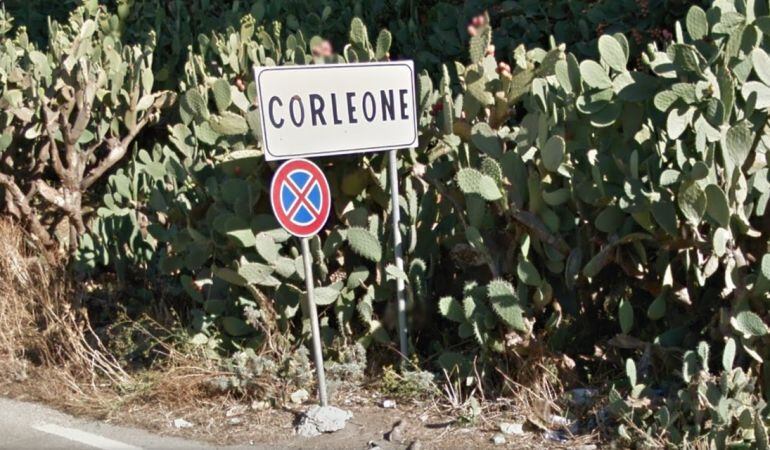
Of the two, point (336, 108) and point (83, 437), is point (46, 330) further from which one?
point (336, 108)

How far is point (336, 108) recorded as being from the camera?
7.25m

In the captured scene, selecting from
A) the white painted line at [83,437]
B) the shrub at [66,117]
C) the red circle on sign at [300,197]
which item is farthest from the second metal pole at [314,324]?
the shrub at [66,117]

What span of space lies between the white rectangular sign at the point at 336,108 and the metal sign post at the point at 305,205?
0.13 meters

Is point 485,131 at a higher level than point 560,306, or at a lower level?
higher

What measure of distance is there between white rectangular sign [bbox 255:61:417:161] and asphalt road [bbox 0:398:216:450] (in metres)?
1.85

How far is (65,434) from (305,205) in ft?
6.80

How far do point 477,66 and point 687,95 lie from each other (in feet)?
4.68

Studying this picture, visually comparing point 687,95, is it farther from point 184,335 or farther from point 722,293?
point 184,335

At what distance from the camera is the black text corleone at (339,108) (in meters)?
7.02

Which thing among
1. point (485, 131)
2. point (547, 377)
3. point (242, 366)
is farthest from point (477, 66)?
point (242, 366)

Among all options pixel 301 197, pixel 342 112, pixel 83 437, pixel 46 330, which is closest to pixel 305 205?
pixel 301 197

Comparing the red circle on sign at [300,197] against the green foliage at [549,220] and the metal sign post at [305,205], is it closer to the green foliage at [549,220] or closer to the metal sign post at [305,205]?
the metal sign post at [305,205]

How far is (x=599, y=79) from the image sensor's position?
6574 millimetres

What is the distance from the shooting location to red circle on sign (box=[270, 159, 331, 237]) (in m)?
6.93
